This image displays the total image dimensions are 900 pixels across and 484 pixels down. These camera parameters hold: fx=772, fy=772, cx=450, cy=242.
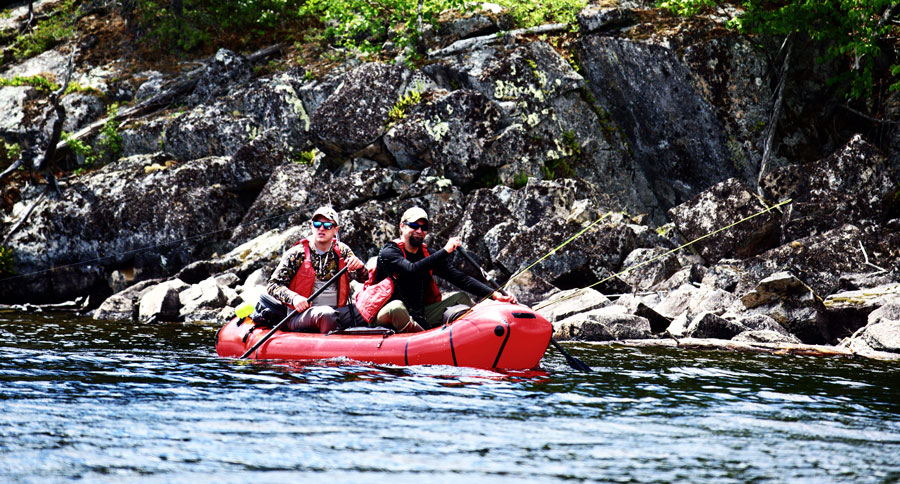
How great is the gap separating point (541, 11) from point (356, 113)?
6794 mm

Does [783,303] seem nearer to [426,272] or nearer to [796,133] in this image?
[426,272]

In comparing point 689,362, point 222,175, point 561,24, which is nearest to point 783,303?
point 689,362

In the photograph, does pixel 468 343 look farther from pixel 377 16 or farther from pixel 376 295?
pixel 377 16

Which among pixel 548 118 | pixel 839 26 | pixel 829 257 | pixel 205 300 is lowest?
pixel 205 300

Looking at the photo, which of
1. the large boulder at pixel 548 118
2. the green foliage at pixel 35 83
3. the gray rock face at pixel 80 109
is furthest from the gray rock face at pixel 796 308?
the green foliage at pixel 35 83

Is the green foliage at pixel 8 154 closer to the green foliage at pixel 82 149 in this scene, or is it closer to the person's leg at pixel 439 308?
the green foliage at pixel 82 149

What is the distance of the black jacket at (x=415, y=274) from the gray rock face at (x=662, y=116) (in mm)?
12626

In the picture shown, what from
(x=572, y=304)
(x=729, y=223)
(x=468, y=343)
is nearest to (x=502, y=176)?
(x=729, y=223)

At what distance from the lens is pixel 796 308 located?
38.6ft

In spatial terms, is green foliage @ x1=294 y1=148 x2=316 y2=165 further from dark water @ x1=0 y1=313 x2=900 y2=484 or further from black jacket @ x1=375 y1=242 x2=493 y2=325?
black jacket @ x1=375 y1=242 x2=493 y2=325

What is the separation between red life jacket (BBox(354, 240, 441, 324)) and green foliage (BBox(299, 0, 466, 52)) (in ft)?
46.9

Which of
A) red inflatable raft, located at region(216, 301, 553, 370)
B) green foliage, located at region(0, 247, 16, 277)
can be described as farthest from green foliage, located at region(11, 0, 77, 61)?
red inflatable raft, located at region(216, 301, 553, 370)

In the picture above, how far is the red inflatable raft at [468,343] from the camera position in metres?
8.29

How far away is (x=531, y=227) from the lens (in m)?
17.1
